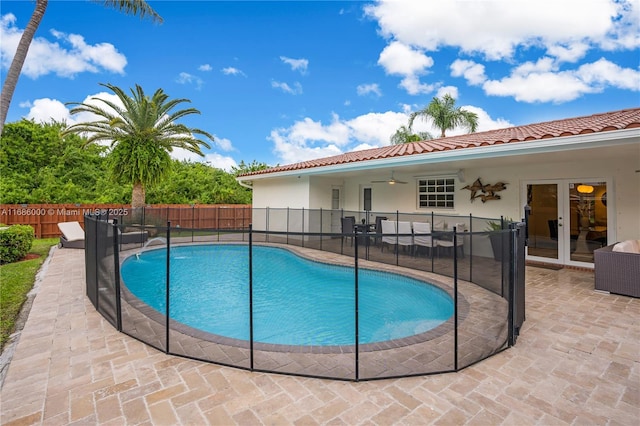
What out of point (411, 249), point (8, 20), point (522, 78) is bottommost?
point (411, 249)

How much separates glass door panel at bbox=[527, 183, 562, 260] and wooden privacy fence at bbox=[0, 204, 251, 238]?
39.7 ft

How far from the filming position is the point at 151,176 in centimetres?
1238

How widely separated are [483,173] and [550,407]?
25.7ft

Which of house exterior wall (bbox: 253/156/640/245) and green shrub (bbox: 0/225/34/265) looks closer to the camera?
house exterior wall (bbox: 253/156/640/245)

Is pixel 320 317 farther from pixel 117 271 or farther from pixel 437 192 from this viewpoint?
pixel 437 192

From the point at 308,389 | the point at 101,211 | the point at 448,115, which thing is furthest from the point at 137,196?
the point at 448,115

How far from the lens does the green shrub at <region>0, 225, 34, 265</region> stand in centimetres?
755

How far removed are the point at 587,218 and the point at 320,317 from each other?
22.8 feet

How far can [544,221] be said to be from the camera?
7867 millimetres

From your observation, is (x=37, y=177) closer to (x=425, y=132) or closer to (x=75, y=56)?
(x=75, y=56)

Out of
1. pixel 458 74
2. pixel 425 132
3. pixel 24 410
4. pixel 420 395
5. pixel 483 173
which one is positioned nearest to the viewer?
pixel 24 410

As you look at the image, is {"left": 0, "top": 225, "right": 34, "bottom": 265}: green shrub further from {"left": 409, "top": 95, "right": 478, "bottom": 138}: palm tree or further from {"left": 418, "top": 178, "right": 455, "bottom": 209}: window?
{"left": 409, "top": 95, "right": 478, "bottom": 138}: palm tree

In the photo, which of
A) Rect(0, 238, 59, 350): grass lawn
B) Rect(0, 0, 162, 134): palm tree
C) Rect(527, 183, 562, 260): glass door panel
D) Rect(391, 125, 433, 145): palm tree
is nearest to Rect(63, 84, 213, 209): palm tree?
Rect(0, 238, 59, 350): grass lawn

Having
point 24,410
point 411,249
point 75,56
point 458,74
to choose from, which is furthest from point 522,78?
point 75,56
